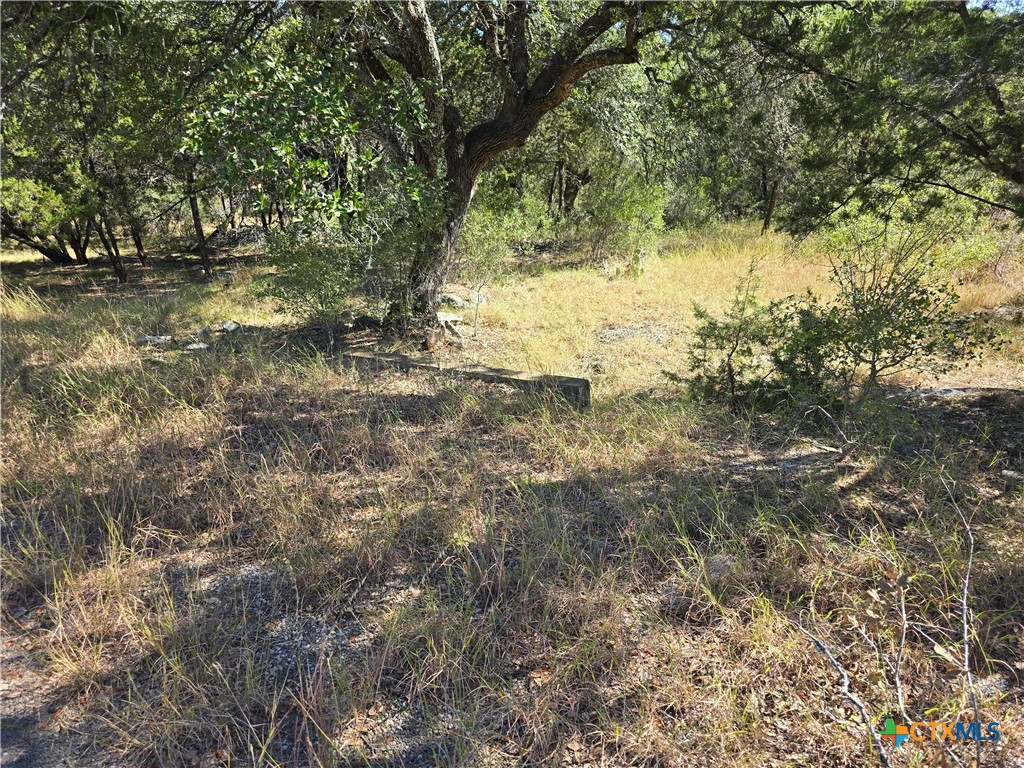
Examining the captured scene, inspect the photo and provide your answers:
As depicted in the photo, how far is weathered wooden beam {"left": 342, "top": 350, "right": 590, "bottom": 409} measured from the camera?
4.66 m

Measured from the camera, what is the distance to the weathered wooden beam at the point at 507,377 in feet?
15.3

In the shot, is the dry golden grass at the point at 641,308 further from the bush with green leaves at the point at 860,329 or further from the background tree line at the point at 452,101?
the background tree line at the point at 452,101

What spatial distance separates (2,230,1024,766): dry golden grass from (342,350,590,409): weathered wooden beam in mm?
343

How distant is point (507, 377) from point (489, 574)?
2779mm

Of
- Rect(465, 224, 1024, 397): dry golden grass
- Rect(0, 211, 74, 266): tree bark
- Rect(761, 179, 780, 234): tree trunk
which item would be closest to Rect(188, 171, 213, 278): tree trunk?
Rect(0, 211, 74, 266): tree bark

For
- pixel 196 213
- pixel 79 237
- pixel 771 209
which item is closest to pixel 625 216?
pixel 771 209

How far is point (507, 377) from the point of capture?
5086 mm

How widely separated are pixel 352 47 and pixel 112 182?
9726 mm

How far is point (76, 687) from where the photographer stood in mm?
2006

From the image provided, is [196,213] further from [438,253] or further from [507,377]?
[507,377]

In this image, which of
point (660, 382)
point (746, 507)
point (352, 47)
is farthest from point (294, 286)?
point (746, 507)

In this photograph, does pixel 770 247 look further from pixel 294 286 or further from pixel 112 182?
pixel 112 182

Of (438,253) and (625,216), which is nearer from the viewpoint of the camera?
(438,253)

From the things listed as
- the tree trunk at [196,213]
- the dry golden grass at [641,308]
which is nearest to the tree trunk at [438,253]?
the dry golden grass at [641,308]
